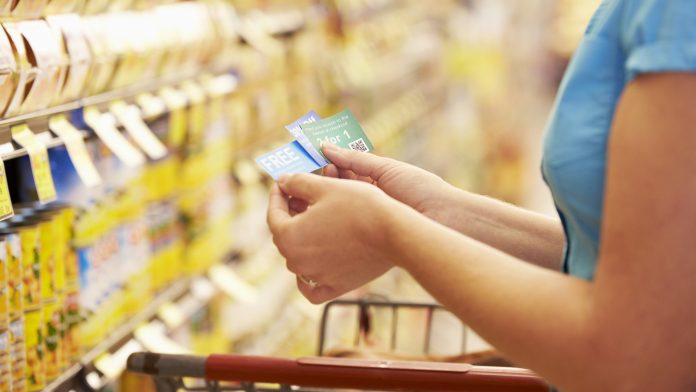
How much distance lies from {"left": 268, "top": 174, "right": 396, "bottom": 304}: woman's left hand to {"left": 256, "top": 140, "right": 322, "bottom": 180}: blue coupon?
82 mm

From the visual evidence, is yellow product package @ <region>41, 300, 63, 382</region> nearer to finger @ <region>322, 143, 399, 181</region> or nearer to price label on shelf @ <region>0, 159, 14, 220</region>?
price label on shelf @ <region>0, 159, 14, 220</region>

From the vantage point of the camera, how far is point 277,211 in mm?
1223

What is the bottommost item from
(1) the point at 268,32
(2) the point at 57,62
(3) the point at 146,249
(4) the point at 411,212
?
(3) the point at 146,249

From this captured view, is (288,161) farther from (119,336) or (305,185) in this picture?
(119,336)

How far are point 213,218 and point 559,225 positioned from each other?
1.70m

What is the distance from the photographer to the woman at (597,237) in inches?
35.5

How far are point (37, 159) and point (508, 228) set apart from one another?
2.80ft

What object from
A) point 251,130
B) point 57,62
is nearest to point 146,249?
point 57,62

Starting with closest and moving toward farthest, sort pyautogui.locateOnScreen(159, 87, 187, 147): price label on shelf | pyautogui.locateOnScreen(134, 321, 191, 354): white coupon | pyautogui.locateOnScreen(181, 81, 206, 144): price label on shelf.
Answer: pyautogui.locateOnScreen(134, 321, 191, 354): white coupon, pyautogui.locateOnScreen(159, 87, 187, 147): price label on shelf, pyautogui.locateOnScreen(181, 81, 206, 144): price label on shelf

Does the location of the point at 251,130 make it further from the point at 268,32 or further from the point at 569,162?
the point at 569,162

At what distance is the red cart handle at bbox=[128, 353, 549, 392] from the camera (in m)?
1.38

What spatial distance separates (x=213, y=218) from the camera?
290 centimetres

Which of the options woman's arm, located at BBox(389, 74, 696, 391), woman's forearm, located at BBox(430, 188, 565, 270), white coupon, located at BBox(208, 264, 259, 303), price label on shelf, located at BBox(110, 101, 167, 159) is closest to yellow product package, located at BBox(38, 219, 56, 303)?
price label on shelf, located at BBox(110, 101, 167, 159)

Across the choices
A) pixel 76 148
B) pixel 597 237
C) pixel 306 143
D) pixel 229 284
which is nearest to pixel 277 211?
pixel 306 143
